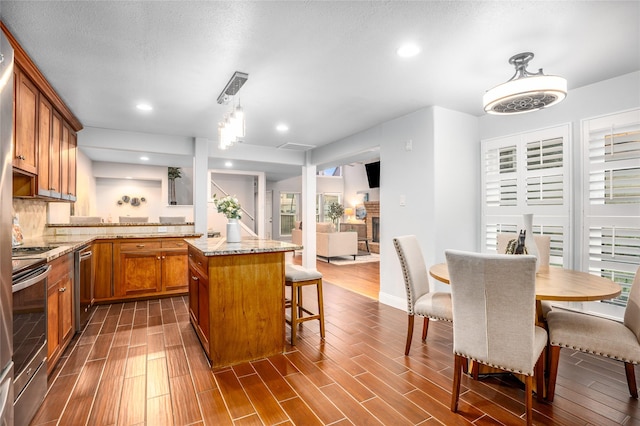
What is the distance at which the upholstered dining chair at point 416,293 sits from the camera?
2.45m

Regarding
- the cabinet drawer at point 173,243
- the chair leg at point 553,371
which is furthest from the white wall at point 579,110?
the cabinet drawer at point 173,243

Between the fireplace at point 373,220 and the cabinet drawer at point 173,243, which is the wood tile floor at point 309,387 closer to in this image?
the cabinet drawer at point 173,243

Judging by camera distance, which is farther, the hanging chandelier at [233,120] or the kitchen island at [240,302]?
the hanging chandelier at [233,120]

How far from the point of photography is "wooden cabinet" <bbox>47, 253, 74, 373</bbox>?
7.43 feet

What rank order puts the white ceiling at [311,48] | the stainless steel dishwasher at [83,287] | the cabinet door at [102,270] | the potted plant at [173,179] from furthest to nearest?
the potted plant at [173,179]
the cabinet door at [102,270]
the stainless steel dishwasher at [83,287]
the white ceiling at [311,48]

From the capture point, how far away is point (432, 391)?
209 centimetres

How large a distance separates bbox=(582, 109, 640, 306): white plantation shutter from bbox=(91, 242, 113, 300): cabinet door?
544 cm

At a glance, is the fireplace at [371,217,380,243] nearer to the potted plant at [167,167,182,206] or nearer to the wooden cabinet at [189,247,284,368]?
the potted plant at [167,167,182,206]

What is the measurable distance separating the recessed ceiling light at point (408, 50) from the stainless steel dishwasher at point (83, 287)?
11.3 ft

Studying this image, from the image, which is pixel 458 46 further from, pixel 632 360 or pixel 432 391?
pixel 432 391

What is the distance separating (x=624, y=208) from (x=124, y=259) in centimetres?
556

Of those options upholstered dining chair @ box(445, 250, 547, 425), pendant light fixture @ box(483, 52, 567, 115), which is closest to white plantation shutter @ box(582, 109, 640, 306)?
pendant light fixture @ box(483, 52, 567, 115)

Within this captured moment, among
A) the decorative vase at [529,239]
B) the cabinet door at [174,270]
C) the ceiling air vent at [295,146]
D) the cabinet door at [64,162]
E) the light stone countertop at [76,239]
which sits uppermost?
the ceiling air vent at [295,146]

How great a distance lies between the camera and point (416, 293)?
8.72 feet
